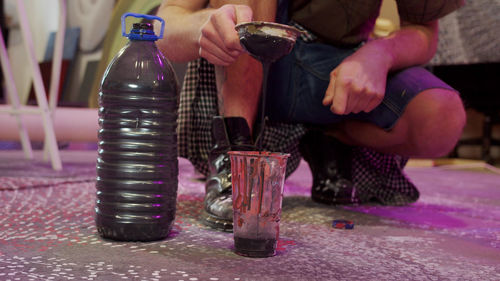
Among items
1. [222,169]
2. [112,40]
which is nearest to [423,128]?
[222,169]

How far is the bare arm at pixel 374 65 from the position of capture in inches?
45.4

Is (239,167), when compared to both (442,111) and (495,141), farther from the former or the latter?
(495,141)

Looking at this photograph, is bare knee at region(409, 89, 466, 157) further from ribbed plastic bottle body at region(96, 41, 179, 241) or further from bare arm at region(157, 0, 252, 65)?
ribbed plastic bottle body at region(96, 41, 179, 241)

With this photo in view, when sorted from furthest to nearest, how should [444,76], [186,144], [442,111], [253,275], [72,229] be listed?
[444,76] < [186,144] < [442,111] < [72,229] < [253,275]

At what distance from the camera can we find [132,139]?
3.17 ft

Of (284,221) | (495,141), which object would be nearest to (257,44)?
(284,221)

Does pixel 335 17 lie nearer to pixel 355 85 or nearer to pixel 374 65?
pixel 374 65

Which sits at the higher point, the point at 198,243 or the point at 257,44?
the point at 257,44

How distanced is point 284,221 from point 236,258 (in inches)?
15.1

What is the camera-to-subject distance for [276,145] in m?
1.66

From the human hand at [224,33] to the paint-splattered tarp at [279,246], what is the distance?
1.23 feet

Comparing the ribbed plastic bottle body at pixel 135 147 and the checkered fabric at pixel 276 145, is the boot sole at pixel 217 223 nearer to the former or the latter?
the ribbed plastic bottle body at pixel 135 147

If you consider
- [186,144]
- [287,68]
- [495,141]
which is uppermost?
[287,68]

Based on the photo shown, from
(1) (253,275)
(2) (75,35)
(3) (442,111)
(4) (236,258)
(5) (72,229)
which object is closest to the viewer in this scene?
(1) (253,275)
